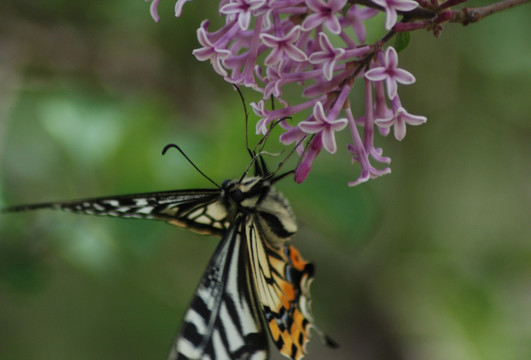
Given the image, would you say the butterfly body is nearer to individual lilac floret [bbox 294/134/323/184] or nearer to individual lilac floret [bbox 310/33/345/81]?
individual lilac floret [bbox 294/134/323/184]

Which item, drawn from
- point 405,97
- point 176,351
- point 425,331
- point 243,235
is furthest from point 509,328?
point 176,351

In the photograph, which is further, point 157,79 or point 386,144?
point 157,79

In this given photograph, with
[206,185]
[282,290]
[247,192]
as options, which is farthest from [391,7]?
[206,185]

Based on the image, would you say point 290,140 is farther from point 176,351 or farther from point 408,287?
point 408,287

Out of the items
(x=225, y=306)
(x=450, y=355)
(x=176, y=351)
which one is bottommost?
(x=176, y=351)

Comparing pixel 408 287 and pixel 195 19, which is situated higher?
pixel 195 19

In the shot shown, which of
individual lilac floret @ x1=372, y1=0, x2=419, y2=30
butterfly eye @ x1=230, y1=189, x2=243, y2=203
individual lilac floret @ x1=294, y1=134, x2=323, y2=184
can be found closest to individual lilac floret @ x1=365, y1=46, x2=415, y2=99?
individual lilac floret @ x1=372, y1=0, x2=419, y2=30
